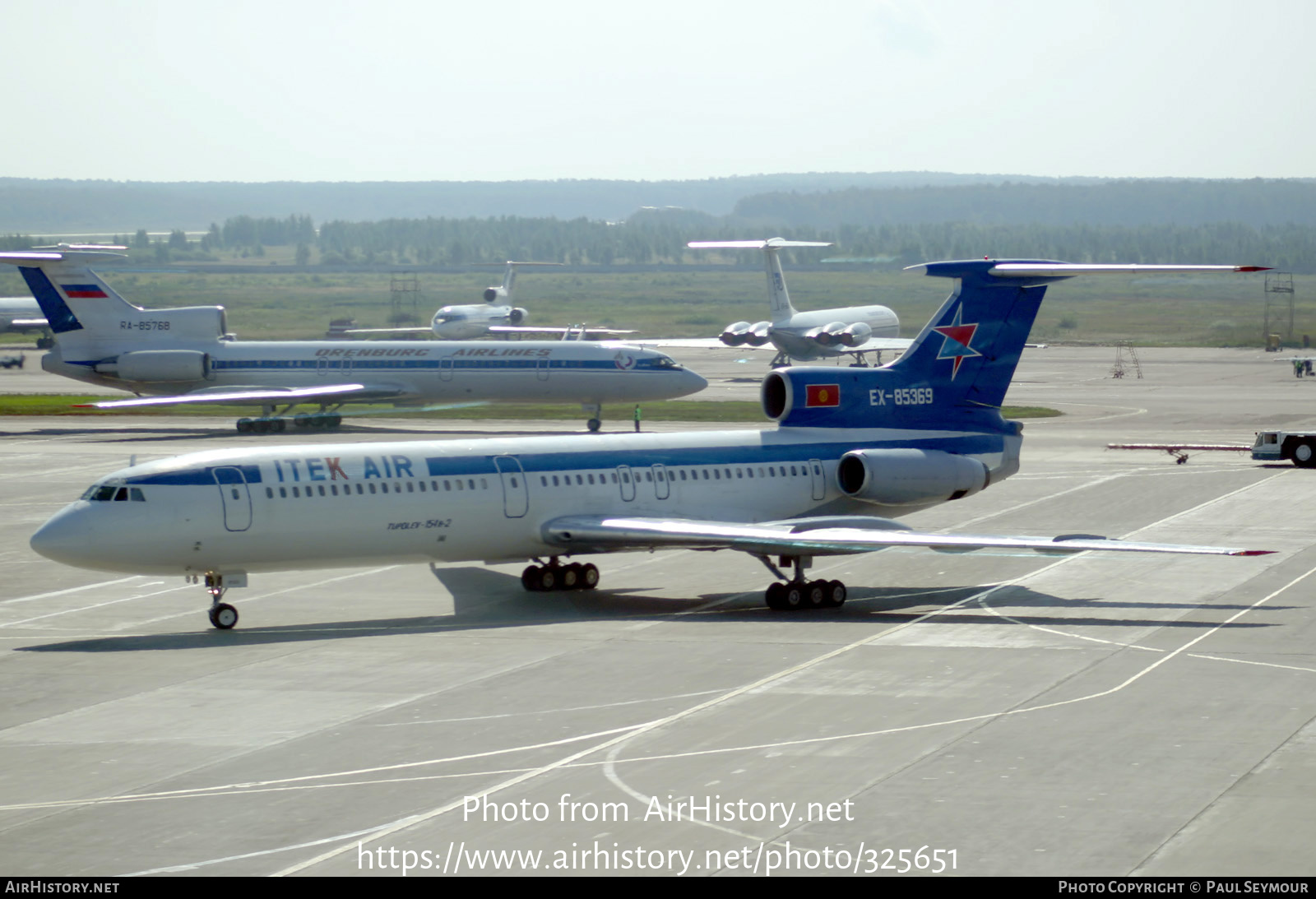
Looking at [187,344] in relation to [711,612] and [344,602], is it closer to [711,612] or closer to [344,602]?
[344,602]

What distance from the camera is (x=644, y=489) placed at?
1238 inches

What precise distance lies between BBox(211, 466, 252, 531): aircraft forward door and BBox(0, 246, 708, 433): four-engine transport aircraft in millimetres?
38429

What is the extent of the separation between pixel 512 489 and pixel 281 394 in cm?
3868

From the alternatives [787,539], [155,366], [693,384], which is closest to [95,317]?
[155,366]

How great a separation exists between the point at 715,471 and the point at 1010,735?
13801mm

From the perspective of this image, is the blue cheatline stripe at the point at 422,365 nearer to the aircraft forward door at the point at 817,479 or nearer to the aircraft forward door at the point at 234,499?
the aircraft forward door at the point at 817,479

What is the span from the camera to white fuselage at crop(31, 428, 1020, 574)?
86.9 ft

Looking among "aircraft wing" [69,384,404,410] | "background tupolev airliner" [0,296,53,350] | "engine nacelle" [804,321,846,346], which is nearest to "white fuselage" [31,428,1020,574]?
"aircraft wing" [69,384,404,410]

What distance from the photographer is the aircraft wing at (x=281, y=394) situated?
Answer: 6353cm

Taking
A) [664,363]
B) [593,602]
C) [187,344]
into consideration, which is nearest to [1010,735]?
[593,602]

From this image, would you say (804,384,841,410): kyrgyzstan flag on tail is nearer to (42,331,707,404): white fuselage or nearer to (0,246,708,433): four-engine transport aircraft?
(0,246,708,433): four-engine transport aircraft

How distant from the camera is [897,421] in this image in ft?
109

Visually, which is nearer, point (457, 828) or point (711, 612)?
point (457, 828)
